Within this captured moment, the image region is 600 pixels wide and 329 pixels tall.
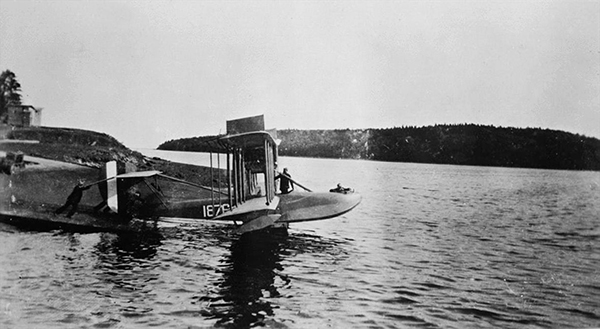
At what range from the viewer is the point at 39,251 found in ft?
33.9

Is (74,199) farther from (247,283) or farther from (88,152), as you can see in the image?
(88,152)

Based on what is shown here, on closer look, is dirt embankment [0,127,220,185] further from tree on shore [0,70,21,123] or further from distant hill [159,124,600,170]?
tree on shore [0,70,21,123]

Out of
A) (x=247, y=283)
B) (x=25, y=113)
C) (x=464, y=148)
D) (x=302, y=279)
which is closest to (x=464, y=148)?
(x=464, y=148)

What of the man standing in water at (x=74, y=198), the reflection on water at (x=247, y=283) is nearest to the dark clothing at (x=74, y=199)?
the man standing in water at (x=74, y=198)

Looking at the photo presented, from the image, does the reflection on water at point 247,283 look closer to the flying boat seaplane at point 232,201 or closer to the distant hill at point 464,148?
the flying boat seaplane at point 232,201

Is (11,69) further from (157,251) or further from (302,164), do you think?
(302,164)

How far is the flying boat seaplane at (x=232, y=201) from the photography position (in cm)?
1163

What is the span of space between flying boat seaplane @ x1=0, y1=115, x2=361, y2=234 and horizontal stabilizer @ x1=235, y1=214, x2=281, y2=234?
0.09ft

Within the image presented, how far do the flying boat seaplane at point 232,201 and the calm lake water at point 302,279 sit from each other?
0.87 meters

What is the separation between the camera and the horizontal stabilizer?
1103cm

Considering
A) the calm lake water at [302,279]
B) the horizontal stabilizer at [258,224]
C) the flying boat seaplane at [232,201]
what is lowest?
the calm lake water at [302,279]

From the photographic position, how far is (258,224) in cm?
1104

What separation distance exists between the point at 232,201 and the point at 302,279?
443 centimetres

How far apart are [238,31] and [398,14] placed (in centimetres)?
376
